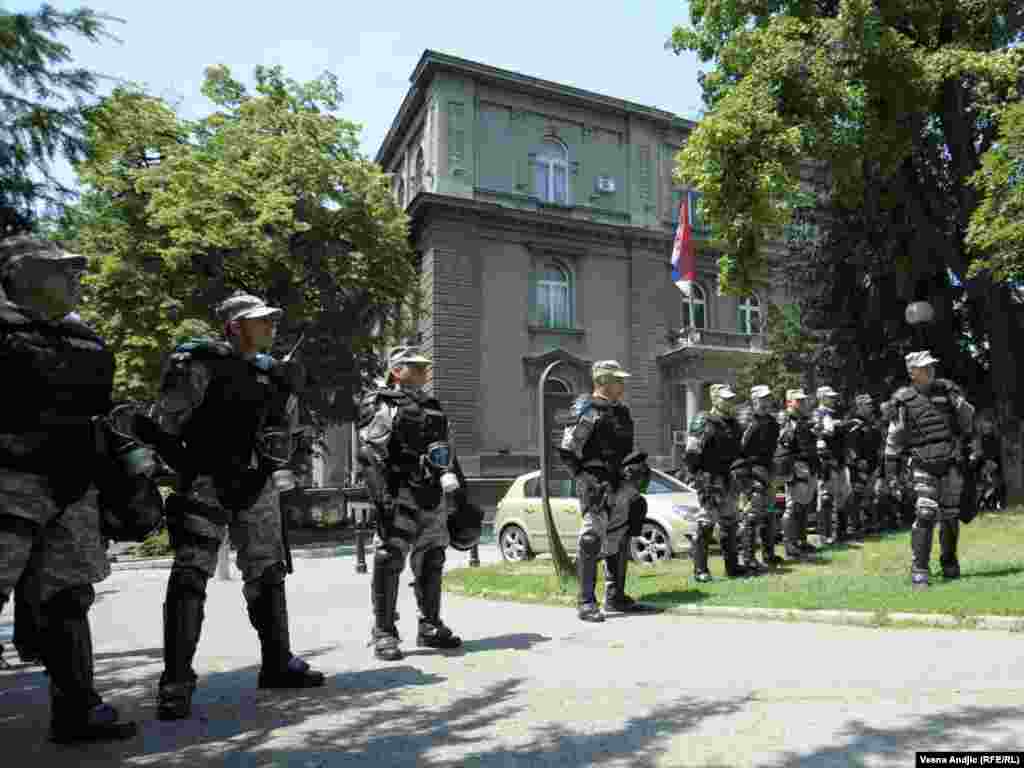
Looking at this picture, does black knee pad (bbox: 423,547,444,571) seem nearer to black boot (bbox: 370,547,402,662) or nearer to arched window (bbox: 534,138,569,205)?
black boot (bbox: 370,547,402,662)

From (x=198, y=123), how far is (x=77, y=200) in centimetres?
2051

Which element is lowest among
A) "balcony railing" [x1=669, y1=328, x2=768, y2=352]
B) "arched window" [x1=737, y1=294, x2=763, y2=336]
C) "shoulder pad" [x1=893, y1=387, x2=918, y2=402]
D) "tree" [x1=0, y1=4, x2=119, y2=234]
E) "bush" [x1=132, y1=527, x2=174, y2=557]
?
"bush" [x1=132, y1=527, x2=174, y2=557]

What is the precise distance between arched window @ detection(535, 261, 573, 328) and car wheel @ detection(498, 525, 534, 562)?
1827 cm

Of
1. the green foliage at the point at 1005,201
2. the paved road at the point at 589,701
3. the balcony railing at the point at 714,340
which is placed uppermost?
the balcony railing at the point at 714,340

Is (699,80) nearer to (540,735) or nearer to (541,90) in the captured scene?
(541,90)

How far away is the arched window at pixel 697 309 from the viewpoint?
33.9 meters

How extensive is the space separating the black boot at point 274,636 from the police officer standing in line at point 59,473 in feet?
2.70

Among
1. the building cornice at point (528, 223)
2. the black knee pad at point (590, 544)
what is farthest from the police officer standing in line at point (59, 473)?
the building cornice at point (528, 223)

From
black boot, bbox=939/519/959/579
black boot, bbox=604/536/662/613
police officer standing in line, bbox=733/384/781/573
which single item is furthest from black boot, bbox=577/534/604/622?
black boot, bbox=939/519/959/579

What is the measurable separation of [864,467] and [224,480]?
11160 millimetres

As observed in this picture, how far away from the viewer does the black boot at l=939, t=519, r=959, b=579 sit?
25.0ft

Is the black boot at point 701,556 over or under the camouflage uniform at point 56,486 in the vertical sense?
under

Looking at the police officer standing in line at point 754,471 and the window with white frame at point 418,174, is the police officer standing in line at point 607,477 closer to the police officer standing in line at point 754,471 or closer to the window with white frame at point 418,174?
the police officer standing in line at point 754,471

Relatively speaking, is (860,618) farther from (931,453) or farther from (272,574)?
(272,574)
